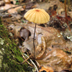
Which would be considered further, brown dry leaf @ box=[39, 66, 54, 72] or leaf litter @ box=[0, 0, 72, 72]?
leaf litter @ box=[0, 0, 72, 72]

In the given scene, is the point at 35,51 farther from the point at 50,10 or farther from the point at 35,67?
the point at 50,10

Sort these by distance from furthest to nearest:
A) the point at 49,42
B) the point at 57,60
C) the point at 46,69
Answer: the point at 49,42
the point at 57,60
the point at 46,69

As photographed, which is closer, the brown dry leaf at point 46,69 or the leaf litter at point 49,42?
the brown dry leaf at point 46,69

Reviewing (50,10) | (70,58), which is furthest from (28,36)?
(50,10)

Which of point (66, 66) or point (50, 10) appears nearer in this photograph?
point (66, 66)

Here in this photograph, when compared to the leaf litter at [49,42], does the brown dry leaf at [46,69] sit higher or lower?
lower

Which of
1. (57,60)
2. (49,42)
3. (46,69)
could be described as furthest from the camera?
(49,42)

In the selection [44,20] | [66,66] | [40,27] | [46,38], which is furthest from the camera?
[40,27]

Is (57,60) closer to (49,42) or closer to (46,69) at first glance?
(46,69)

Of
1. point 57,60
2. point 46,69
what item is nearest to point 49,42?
point 57,60

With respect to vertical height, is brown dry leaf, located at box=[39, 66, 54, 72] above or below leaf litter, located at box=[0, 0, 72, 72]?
below

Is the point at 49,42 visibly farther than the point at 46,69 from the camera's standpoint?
Yes
